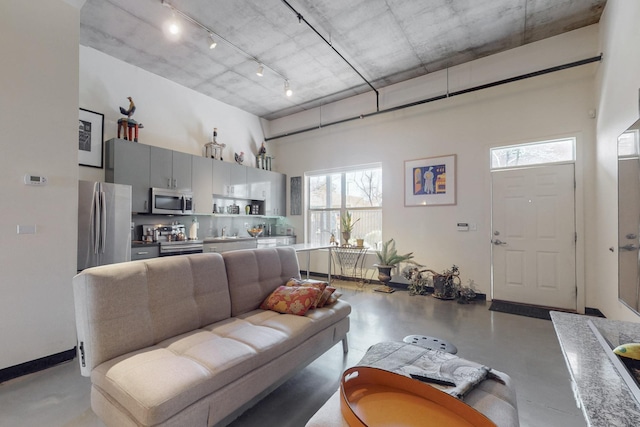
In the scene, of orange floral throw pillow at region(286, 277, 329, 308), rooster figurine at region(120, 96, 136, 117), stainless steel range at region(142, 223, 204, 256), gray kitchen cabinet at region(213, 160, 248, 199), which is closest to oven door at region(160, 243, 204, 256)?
stainless steel range at region(142, 223, 204, 256)

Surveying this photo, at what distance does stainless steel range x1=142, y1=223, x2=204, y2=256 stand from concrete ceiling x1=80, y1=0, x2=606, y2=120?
257 cm

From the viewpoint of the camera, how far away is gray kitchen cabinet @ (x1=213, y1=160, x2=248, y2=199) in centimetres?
523

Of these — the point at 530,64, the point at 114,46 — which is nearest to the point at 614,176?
the point at 530,64

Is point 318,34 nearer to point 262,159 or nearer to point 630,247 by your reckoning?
point 262,159

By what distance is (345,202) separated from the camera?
20.0 ft

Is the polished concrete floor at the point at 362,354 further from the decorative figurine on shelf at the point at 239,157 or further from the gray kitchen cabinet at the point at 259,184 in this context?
the decorative figurine on shelf at the point at 239,157

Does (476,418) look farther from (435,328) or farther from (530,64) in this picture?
(530,64)

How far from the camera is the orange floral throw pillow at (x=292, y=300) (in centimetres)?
229

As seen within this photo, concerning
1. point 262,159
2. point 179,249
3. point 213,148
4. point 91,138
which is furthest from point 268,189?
point 91,138

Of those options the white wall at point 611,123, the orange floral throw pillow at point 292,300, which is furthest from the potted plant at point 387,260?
the orange floral throw pillow at point 292,300

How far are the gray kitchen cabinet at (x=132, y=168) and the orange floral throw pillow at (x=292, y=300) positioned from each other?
2866 millimetres

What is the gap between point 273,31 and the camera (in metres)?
3.68

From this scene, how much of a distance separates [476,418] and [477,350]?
208cm

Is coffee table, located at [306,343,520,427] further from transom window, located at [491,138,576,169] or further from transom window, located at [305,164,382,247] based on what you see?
transom window, located at [305,164,382,247]
